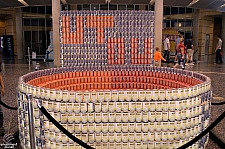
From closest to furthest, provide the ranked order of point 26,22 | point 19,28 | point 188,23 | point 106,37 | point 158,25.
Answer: point 106,37, point 158,25, point 19,28, point 26,22, point 188,23

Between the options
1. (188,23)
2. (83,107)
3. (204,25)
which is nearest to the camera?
(83,107)

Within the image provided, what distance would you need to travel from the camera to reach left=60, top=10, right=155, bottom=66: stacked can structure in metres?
9.42

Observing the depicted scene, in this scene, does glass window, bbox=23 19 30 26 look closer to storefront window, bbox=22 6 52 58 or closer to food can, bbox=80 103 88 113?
storefront window, bbox=22 6 52 58

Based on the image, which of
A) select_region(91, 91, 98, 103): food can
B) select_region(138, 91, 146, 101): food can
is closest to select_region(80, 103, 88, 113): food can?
select_region(91, 91, 98, 103): food can

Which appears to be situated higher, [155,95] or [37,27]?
[37,27]

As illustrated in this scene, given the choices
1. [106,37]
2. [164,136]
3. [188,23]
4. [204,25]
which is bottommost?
[164,136]

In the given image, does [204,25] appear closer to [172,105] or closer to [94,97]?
[172,105]

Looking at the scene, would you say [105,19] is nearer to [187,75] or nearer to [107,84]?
[107,84]

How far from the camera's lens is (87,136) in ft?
12.5

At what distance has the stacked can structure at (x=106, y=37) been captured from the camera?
942 centimetres

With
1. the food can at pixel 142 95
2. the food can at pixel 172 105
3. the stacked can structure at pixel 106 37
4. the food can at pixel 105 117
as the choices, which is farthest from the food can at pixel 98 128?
the stacked can structure at pixel 106 37

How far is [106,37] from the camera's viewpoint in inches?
374

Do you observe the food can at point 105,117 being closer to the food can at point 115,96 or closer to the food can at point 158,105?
the food can at point 115,96

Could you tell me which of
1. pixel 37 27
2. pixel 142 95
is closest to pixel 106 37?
pixel 142 95
